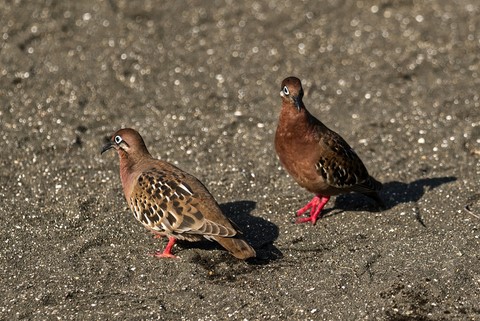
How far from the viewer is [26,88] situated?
401 inches

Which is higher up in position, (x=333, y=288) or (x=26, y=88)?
(x=26, y=88)

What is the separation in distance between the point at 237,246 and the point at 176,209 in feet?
1.99

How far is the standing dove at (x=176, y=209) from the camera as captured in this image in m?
6.77

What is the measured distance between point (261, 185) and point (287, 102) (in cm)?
117

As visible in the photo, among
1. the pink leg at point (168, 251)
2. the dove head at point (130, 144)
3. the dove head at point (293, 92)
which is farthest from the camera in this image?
the dove head at point (130, 144)

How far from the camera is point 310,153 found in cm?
749

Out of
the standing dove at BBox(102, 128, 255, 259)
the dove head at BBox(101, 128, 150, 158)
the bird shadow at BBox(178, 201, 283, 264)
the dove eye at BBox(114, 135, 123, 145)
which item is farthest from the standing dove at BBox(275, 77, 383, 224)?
the dove eye at BBox(114, 135, 123, 145)

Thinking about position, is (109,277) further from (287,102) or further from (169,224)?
(287,102)

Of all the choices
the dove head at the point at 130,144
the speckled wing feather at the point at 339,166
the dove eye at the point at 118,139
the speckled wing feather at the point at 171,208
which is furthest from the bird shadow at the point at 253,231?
the dove eye at the point at 118,139

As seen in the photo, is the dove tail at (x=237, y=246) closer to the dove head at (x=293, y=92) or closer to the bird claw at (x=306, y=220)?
the bird claw at (x=306, y=220)

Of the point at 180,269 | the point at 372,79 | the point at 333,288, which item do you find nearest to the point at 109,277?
the point at 180,269

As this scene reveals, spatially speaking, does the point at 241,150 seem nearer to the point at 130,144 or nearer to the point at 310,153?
the point at 310,153

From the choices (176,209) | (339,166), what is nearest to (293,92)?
(339,166)

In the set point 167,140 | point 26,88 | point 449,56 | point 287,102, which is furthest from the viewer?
point 449,56
